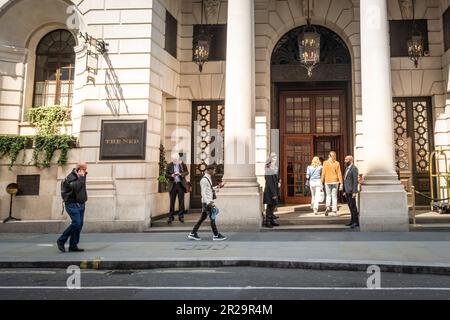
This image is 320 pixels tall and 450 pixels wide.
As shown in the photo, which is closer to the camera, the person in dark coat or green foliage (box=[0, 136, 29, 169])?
the person in dark coat

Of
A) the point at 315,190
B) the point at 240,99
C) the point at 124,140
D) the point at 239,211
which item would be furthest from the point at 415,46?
the point at 124,140

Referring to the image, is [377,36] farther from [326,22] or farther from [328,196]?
[328,196]

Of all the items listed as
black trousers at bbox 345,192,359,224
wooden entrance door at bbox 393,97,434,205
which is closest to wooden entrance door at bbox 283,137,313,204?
wooden entrance door at bbox 393,97,434,205

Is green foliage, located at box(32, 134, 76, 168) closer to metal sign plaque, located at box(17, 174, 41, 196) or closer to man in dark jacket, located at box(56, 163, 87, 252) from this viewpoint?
metal sign plaque, located at box(17, 174, 41, 196)

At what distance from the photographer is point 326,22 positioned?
49.1 feet

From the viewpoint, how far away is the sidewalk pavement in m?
6.98

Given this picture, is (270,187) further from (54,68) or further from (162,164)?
(54,68)

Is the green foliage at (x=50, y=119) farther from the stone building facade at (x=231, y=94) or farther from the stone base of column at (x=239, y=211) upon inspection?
the stone base of column at (x=239, y=211)

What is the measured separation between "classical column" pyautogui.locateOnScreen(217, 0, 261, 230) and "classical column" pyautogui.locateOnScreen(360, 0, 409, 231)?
3.34 meters

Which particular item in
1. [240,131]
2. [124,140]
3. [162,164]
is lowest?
[162,164]

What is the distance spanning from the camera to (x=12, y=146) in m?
12.3

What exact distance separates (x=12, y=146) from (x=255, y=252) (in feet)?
29.8

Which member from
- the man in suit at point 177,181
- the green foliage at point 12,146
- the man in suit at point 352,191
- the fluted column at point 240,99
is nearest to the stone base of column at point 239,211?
the fluted column at point 240,99
